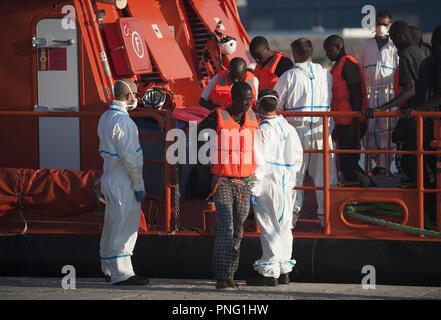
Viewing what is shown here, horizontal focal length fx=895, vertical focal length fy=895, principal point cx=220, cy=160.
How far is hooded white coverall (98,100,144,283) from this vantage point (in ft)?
23.5

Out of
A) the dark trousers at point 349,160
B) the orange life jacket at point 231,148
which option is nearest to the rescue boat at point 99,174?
the orange life jacket at point 231,148

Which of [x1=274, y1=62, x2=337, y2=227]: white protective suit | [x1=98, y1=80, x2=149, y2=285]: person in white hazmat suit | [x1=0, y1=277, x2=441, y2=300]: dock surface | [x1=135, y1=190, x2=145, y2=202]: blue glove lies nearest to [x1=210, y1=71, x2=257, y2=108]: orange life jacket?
[x1=274, y1=62, x2=337, y2=227]: white protective suit

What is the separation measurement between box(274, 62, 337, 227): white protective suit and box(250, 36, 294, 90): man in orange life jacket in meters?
0.36

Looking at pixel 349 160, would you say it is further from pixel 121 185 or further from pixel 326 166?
Result: pixel 121 185

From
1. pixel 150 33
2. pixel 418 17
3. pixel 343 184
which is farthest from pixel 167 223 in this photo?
pixel 418 17

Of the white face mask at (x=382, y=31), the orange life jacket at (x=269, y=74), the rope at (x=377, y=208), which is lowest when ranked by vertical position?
the rope at (x=377, y=208)

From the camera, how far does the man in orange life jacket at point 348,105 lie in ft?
27.6

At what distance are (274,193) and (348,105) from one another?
1.78 m

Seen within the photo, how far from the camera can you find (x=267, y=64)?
8664mm

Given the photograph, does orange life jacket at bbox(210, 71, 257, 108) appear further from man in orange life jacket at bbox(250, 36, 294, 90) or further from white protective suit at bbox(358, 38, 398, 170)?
white protective suit at bbox(358, 38, 398, 170)

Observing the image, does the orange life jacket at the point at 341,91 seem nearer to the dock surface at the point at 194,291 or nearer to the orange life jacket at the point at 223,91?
the orange life jacket at the point at 223,91

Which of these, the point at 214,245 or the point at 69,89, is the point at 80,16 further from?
the point at 214,245

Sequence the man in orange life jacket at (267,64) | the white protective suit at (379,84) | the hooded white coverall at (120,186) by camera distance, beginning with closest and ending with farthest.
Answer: the hooded white coverall at (120,186)
the man in orange life jacket at (267,64)
the white protective suit at (379,84)

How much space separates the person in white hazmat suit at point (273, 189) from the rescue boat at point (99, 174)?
0.27m
